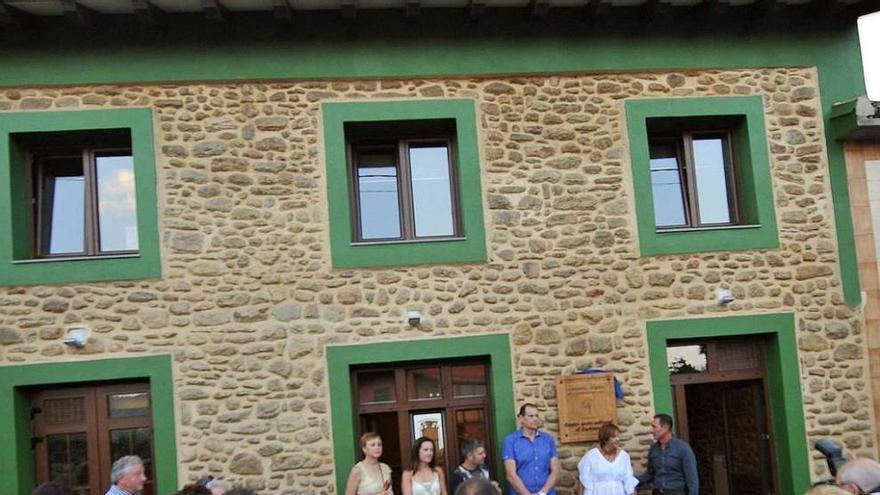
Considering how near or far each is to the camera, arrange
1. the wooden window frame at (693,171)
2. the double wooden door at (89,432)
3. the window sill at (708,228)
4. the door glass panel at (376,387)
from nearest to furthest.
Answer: the double wooden door at (89,432) → the door glass panel at (376,387) → the window sill at (708,228) → the wooden window frame at (693,171)

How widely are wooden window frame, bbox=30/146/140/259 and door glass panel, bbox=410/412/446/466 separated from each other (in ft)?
9.91

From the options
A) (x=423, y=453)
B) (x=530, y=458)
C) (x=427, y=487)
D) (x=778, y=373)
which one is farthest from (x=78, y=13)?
(x=778, y=373)

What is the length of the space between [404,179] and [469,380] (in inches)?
80.2

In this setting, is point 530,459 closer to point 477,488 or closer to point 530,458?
point 530,458

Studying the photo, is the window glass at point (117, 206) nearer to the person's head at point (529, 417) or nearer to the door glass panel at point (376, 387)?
the door glass panel at point (376, 387)

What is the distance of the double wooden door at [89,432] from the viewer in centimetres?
769

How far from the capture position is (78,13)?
7.69 meters

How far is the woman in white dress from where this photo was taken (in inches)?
299

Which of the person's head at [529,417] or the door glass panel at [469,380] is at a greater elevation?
the door glass panel at [469,380]

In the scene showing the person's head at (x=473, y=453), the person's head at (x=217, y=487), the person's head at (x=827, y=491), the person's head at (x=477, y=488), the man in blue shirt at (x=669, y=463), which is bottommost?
the man in blue shirt at (x=669, y=463)

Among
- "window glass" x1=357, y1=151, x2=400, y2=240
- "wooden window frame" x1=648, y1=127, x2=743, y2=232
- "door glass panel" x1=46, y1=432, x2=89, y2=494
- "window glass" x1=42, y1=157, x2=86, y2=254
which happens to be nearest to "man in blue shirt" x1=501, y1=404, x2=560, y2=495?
"window glass" x1=357, y1=151, x2=400, y2=240

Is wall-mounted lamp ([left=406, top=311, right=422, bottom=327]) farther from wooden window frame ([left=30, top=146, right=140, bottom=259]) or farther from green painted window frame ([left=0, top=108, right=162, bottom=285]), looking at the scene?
wooden window frame ([left=30, top=146, right=140, bottom=259])

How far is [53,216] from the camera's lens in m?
8.16

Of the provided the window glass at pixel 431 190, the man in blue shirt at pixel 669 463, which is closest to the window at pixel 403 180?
the window glass at pixel 431 190
